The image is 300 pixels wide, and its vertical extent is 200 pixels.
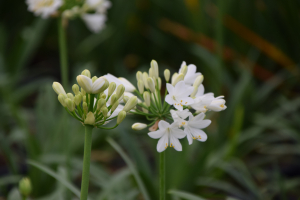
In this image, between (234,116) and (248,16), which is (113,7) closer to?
(248,16)

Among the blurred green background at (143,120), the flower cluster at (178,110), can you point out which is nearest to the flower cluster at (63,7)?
the blurred green background at (143,120)

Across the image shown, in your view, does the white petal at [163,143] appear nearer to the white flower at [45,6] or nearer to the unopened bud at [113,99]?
the unopened bud at [113,99]

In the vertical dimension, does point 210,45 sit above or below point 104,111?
above

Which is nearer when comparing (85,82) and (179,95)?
(85,82)

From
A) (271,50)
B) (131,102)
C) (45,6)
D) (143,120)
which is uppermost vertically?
(271,50)

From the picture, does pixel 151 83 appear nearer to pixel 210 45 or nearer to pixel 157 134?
pixel 157 134

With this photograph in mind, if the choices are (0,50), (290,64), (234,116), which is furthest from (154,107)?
(0,50)

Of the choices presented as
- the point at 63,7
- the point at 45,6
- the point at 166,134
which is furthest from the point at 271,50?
the point at 166,134
